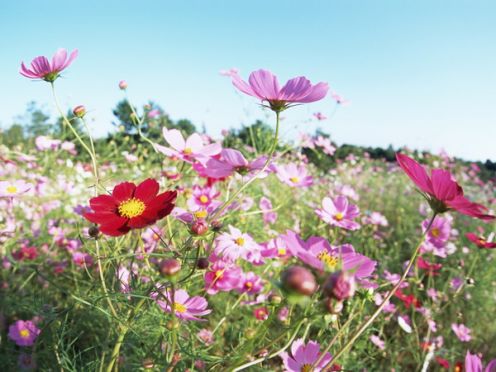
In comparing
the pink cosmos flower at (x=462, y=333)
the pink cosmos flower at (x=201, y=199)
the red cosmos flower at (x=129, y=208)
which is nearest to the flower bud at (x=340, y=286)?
the red cosmos flower at (x=129, y=208)

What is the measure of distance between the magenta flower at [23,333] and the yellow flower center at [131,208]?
620mm

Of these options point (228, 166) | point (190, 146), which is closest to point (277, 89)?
point (228, 166)

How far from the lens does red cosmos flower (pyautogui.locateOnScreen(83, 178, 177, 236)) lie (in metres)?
0.54

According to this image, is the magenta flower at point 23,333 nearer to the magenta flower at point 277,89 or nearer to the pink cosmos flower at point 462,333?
the magenta flower at point 277,89

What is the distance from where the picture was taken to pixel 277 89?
0.58 meters

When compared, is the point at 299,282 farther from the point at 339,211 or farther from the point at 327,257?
the point at 339,211

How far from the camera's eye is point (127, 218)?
0.58 m

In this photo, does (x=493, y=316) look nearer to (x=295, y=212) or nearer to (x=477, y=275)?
(x=477, y=275)

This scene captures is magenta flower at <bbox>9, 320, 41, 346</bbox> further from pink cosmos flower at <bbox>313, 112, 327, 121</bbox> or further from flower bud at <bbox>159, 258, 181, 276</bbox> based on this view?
pink cosmos flower at <bbox>313, 112, 327, 121</bbox>

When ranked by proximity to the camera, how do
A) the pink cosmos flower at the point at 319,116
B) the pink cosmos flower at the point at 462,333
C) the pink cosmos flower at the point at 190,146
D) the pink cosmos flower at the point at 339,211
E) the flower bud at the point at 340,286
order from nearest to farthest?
the flower bud at the point at 340,286
the pink cosmos flower at the point at 190,146
the pink cosmos flower at the point at 339,211
the pink cosmos flower at the point at 462,333
the pink cosmos flower at the point at 319,116

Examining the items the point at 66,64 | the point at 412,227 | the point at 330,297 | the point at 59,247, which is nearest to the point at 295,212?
the point at 412,227

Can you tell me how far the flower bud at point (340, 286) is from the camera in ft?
1.05

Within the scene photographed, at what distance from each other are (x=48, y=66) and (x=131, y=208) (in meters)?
0.30

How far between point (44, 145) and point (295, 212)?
59.8 inches
